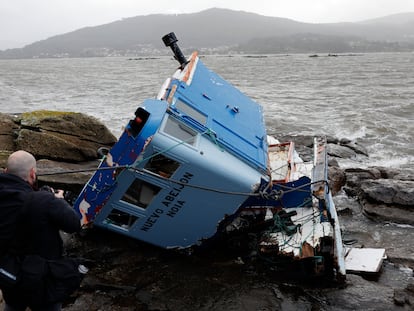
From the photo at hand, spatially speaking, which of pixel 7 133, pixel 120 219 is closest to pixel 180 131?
pixel 120 219

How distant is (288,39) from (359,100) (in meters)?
173

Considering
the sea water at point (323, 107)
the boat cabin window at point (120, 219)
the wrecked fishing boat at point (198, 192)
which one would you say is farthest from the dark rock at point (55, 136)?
the sea water at point (323, 107)

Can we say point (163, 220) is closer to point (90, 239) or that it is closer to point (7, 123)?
point (90, 239)

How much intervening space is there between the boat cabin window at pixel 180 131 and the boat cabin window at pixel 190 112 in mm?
418

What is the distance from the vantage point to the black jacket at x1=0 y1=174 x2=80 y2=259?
3.36m

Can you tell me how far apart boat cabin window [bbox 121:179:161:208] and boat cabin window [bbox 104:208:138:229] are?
254mm

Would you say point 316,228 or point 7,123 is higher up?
point 7,123

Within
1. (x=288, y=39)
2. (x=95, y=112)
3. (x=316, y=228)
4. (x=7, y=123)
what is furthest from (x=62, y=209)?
(x=288, y=39)

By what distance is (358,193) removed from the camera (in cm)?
1016

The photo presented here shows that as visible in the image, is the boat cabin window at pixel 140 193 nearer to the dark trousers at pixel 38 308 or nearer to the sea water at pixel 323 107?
the dark trousers at pixel 38 308

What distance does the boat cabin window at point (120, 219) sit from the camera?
Answer: 6.32 m

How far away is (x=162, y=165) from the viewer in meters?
5.98

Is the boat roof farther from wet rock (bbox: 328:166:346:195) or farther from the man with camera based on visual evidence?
the man with camera

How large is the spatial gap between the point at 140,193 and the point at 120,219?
2.00ft
